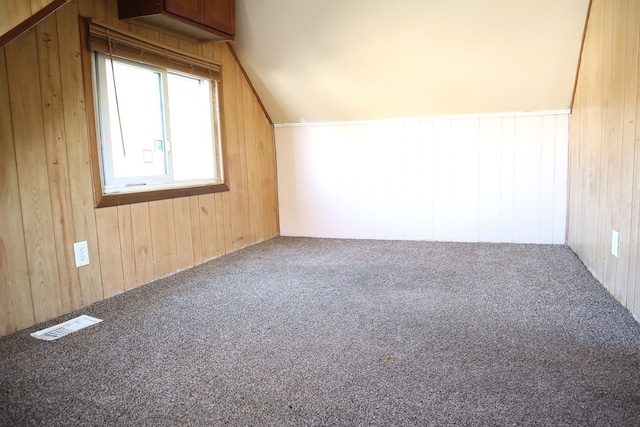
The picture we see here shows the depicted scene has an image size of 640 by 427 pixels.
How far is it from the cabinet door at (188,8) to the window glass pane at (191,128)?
0.52 m

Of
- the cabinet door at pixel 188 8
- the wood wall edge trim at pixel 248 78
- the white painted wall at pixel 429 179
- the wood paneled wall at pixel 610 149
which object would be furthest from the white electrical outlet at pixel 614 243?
the wood wall edge trim at pixel 248 78

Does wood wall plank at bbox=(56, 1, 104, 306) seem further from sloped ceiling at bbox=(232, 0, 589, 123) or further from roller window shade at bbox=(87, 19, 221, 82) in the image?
sloped ceiling at bbox=(232, 0, 589, 123)

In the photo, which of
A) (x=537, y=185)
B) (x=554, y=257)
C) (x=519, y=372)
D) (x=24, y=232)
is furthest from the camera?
(x=537, y=185)

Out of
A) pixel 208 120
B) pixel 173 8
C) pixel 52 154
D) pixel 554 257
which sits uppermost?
pixel 173 8

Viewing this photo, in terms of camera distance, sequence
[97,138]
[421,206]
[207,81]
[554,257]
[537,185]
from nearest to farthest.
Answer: [97,138], [554,257], [207,81], [537,185], [421,206]

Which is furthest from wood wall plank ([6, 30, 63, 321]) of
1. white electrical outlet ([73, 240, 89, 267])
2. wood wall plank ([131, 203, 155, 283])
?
wood wall plank ([131, 203, 155, 283])

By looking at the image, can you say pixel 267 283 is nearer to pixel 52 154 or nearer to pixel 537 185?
pixel 52 154

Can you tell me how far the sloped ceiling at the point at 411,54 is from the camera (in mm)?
2986

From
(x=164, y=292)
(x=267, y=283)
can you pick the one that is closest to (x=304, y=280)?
(x=267, y=283)

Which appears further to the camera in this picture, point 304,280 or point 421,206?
point 421,206

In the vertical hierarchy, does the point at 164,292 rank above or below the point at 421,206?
below

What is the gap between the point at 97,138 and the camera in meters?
2.49

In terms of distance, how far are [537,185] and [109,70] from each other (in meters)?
3.34

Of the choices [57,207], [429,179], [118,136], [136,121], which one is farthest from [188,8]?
[429,179]
